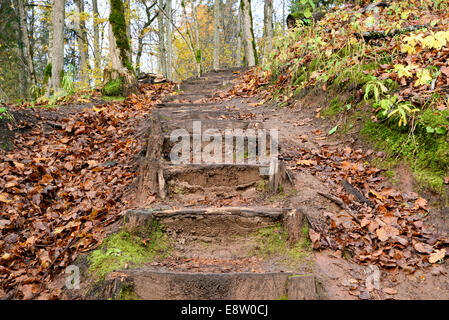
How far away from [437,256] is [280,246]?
1298mm

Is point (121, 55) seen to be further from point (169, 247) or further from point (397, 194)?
point (397, 194)

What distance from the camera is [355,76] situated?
4.50m

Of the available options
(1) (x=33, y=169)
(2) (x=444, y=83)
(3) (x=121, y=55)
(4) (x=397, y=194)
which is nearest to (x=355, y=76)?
(2) (x=444, y=83)

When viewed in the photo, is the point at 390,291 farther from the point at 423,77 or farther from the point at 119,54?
the point at 119,54

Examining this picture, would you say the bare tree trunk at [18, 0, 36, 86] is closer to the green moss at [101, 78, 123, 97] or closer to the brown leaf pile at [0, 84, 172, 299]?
the green moss at [101, 78, 123, 97]

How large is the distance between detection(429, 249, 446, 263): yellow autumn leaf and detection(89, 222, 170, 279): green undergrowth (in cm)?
229

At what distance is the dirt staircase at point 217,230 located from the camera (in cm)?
218

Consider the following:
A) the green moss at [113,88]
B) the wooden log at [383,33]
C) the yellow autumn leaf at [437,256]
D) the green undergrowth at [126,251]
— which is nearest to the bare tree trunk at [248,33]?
the green moss at [113,88]

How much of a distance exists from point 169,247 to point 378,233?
1959 millimetres

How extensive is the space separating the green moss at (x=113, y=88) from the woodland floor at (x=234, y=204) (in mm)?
2329

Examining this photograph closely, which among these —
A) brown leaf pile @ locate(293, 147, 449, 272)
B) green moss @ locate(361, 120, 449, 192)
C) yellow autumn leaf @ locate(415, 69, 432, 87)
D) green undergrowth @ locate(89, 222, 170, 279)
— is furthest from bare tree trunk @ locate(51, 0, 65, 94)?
yellow autumn leaf @ locate(415, 69, 432, 87)

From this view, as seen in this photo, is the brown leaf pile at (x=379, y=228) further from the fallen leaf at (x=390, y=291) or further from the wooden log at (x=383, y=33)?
the wooden log at (x=383, y=33)

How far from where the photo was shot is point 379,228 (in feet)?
9.04
